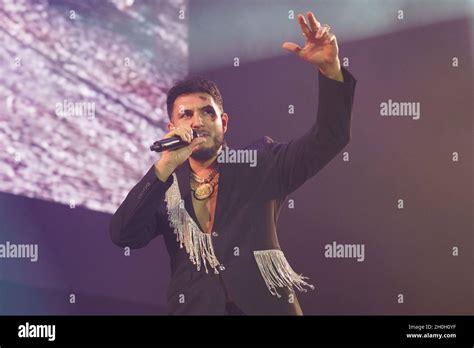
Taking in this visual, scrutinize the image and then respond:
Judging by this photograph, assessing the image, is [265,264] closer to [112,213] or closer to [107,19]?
[112,213]

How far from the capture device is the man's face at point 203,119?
155 inches

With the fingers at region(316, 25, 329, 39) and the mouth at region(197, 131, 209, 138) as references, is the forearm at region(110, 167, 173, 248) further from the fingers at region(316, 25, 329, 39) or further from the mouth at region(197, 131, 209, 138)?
the fingers at region(316, 25, 329, 39)

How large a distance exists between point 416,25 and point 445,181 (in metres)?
0.83

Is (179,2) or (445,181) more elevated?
(179,2)

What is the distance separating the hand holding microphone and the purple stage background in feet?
0.34

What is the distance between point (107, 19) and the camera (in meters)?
4.02

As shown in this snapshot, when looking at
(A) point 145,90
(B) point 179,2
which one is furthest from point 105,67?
(B) point 179,2

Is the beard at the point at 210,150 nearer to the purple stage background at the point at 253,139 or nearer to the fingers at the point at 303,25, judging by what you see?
the purple stage background at the point at 253,139

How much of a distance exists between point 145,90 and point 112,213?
658mm

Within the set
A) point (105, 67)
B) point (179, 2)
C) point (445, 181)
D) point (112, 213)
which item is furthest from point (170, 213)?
point (445, 181)
